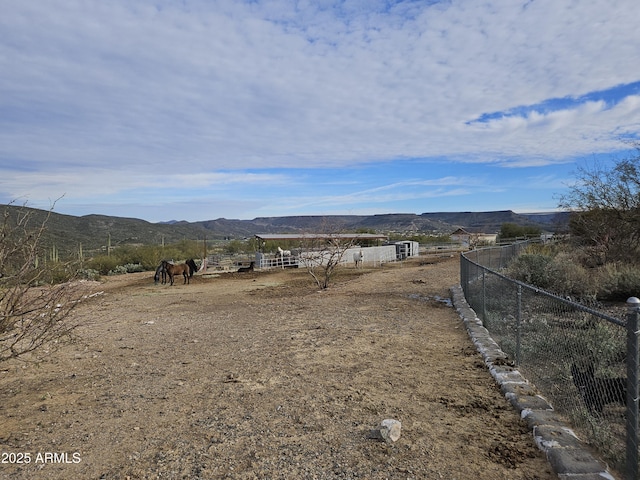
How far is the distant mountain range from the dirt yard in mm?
2327

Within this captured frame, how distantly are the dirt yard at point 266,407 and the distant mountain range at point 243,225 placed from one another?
91.6 inches

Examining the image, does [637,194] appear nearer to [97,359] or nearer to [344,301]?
[344,301]

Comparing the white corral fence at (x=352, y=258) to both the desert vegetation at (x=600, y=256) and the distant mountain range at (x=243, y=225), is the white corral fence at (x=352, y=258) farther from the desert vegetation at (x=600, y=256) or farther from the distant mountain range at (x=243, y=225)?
the desert vegetation at (x=600, y=256)

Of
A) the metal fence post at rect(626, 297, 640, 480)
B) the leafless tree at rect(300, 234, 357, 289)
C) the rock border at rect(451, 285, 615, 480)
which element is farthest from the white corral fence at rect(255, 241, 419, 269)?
the metal fence post at rect(626, 297, 640, 480)

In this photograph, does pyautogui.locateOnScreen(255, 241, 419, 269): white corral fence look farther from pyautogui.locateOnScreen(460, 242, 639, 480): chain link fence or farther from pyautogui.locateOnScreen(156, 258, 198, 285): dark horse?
pyautogui.locateOnScreen(460, 242, 639, 480): chain link fence

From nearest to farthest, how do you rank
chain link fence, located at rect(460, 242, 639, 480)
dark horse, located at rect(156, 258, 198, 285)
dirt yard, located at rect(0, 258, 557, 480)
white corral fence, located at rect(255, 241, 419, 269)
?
1. chain link fence, located at rect(460, 242, 639, 480)
2. dirt yard, located at rect(0, 258, 557, 480)
3. dark horse, located at rect(156, 258, 198, 285)
4. white corral fence, located at rect(255, 241, 419, 269)

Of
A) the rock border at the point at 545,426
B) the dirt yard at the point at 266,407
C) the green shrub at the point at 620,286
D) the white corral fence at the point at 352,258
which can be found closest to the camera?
the rock border at the point at 545,426

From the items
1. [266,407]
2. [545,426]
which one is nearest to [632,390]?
[545,426]

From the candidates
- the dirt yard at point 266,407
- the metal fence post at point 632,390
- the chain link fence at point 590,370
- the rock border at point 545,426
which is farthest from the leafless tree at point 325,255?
the metal fence post at point 632,390

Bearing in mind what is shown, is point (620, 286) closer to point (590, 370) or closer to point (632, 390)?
point (590, 370)

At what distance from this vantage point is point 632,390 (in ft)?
9.98

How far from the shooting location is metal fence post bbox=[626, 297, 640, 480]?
9.75 feet

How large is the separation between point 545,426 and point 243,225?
421 feet

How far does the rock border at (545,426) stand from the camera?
10.7 feet
